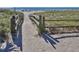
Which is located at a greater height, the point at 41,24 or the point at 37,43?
the point at 41,24

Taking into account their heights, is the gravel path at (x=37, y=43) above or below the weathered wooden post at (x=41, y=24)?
below

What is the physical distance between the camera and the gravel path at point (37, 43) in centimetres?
374

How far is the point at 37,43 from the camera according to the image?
148 inches

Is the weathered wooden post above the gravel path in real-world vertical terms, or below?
above

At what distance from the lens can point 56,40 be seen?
3.76m

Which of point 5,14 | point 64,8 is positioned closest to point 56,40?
point 64,8

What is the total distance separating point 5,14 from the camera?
374 cm

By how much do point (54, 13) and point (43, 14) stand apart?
105 millimetres

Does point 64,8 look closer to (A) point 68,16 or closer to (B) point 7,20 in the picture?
(A) point 68,16

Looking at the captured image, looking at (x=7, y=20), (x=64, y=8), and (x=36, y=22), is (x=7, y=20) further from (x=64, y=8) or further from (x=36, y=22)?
(x=64, y=8)

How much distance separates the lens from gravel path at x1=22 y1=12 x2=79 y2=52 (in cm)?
374
